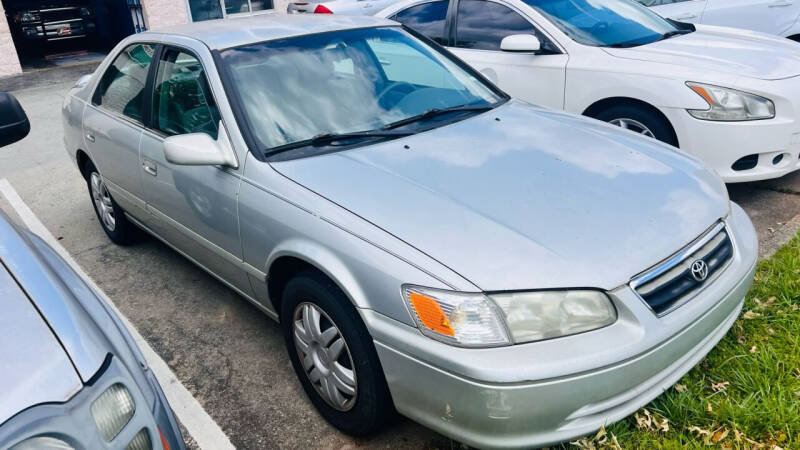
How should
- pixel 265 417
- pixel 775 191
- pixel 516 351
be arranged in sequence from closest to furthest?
pixel 516 351 → pixel 265 417 → pixel 775 191

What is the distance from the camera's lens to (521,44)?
466 centimetres

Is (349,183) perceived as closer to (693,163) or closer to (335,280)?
(335,280)

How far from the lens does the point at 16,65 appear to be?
12.9 meters

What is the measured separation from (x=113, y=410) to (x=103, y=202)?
11.5ft

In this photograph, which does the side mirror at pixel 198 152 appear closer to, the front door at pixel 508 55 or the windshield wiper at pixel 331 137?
the windshield wiper at pixel 331 137

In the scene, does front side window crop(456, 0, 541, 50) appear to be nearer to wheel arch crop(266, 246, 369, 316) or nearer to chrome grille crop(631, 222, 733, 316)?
chrome grille crop(631, 222, 733, 316)

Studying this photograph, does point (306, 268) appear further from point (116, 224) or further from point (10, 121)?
point (116, 224)

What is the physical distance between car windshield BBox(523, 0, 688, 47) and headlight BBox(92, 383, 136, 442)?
4173mm

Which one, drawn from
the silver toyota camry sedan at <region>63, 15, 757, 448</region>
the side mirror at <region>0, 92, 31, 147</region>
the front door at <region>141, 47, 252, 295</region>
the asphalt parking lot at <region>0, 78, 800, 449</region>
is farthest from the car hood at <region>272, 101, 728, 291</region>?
the side mirror at <region>0, 92, 31, 147</region>

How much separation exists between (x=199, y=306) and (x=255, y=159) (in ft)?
4.45

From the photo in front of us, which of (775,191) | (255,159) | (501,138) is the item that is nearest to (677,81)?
(775,191)

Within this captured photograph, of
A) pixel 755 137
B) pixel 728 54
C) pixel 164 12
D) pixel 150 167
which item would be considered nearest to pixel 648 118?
pixel 755 137

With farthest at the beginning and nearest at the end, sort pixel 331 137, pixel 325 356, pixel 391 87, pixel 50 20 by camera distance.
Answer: pixel 50 20 → pixel 391 87 → pixel 331 137 → pixel 325 356

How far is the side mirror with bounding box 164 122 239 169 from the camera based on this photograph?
9.09 feet
